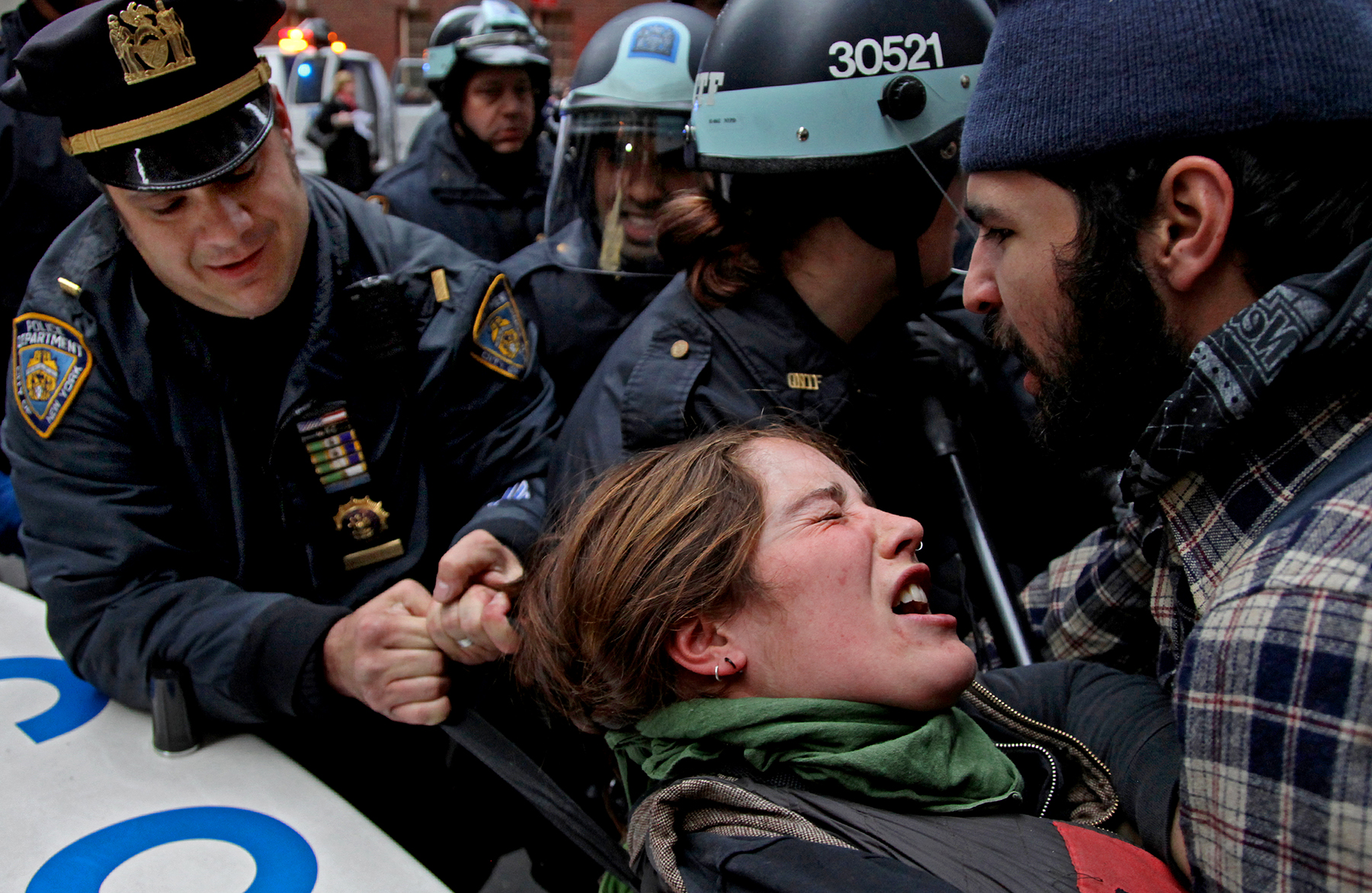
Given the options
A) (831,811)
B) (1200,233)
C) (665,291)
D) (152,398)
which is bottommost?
(831,811)

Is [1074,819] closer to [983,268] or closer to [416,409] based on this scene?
[983,268]

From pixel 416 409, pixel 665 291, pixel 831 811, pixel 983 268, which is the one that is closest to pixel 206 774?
pixel 416 409

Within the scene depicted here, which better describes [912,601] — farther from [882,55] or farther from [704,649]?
[882,55]

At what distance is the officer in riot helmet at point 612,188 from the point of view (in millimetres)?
3273

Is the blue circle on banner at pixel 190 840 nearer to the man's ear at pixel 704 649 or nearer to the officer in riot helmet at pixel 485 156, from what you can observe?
the man's ear at pixel 704 649

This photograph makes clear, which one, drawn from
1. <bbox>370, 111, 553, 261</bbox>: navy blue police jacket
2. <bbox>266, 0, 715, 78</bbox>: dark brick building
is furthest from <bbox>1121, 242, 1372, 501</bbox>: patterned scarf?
<bbox>266, 0, 715, 78</bbox>: dark brick building

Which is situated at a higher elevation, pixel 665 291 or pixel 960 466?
pixel 665 291

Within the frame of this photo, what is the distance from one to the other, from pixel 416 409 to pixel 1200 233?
5.45ft

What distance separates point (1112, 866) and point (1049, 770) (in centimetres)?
25

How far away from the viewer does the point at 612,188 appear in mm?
3324

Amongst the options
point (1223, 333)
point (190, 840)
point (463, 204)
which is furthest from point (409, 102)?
point (1223, 333)

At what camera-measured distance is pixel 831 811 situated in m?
1.33

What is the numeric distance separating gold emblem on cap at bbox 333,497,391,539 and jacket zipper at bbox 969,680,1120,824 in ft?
4.42

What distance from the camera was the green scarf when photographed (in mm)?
1387
